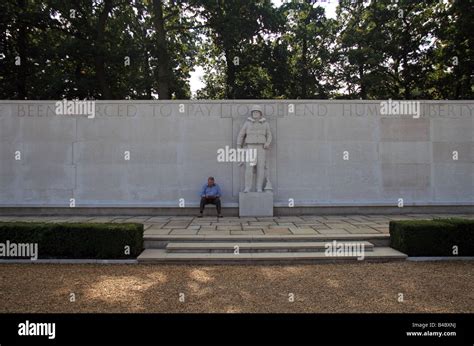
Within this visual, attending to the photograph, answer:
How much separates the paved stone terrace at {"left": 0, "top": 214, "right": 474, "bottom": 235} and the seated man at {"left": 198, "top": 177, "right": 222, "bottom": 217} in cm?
45

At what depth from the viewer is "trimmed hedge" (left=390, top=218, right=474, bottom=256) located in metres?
6.78

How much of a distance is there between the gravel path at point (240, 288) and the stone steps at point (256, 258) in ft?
0.65

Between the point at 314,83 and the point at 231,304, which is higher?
the point at 314,83

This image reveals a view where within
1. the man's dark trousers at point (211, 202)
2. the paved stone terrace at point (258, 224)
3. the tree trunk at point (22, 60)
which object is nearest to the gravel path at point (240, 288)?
the paved stone terrace at point (258, 224)

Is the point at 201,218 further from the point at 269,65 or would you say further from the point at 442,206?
the point at 269,65

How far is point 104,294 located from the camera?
502cm

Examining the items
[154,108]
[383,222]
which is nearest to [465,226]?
[383,222]

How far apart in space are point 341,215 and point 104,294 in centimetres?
855

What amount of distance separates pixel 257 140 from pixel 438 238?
19.6 feet

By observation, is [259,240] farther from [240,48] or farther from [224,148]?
[240,48]

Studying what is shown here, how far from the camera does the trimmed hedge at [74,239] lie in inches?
264

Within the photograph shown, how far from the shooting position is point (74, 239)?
673cm

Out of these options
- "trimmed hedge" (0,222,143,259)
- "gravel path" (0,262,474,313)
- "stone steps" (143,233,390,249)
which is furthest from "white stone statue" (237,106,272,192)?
"trimmed hedge" (0,222,143,259)
